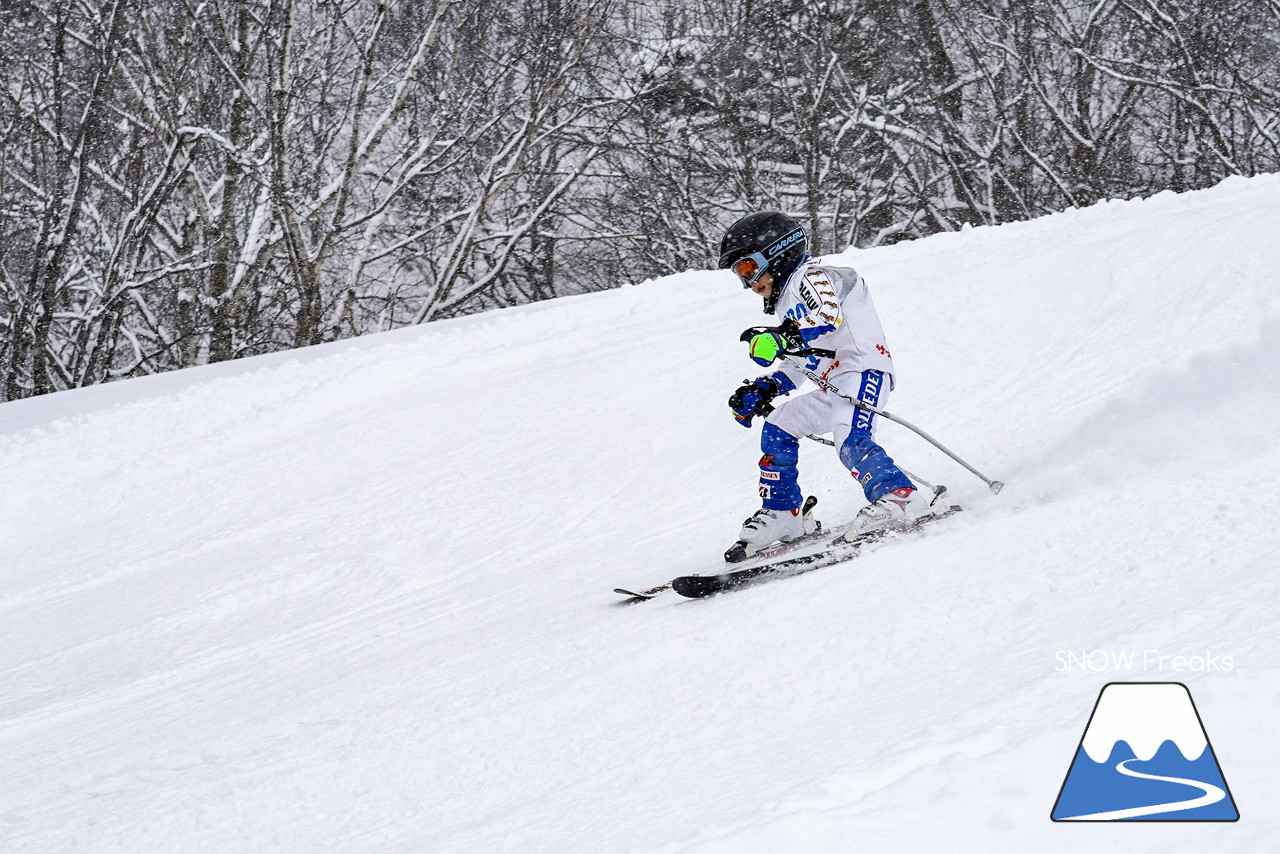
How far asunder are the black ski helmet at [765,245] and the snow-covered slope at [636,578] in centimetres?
145

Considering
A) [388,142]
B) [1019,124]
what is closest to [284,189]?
[388,142]

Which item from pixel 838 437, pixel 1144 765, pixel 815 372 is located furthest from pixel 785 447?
pixel 1144 765

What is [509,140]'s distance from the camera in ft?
54.7

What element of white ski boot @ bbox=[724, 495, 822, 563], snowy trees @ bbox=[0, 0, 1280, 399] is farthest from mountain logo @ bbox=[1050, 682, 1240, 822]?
snowy trees @ bbox=[0, 0, 1280, 399]

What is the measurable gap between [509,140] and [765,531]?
502 inches

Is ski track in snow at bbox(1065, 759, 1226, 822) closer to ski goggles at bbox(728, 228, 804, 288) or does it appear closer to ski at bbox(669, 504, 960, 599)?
ski at bbox(669, 504, 960, 599)

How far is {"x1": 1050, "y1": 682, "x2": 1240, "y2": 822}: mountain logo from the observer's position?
2252 millimetres

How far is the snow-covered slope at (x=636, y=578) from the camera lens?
280 centimetres

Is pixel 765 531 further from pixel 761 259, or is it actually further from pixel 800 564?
pixel 761 259

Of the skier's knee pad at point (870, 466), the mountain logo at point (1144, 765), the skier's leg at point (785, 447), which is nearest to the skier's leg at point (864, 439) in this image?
the skier's knee pad at point (870, 466)

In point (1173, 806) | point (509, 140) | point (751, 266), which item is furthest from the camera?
point (509, 140)

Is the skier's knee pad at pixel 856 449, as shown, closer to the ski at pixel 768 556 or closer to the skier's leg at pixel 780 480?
the skier's leg at pixel 780 480

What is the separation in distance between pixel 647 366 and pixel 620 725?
5407 millimetres

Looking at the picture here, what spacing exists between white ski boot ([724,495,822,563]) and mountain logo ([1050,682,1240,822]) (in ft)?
8.67
